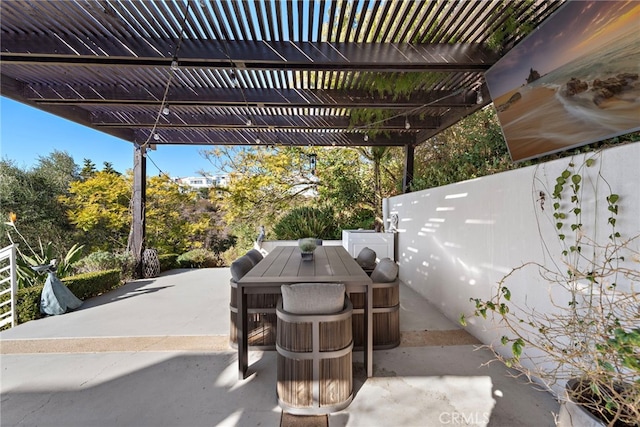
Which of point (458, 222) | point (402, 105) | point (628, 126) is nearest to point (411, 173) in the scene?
point (402, 105)

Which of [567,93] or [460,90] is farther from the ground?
[460,90]

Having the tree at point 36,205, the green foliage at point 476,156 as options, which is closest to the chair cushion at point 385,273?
the green foliage at point 476,156

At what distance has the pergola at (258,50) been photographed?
2.38 metres

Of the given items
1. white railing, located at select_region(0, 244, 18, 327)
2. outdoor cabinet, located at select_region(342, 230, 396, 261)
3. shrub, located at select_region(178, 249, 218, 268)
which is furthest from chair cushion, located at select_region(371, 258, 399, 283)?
shrub, located at select_region(178, 249, 218, 268)

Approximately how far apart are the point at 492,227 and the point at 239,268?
264cm

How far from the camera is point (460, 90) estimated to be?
3783 mm

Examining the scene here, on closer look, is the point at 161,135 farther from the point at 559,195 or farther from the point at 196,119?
→ the point at 559,195

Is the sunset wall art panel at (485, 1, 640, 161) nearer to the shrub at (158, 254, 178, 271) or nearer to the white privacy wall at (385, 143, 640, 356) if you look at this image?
the white privacy wall at (385, 143, 640, 356)

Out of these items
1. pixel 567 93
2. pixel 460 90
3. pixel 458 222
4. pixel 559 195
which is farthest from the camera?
pixel 460 90

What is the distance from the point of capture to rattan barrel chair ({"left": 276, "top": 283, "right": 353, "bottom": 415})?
6.15 ft

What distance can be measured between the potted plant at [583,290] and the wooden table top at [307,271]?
3.22 feet

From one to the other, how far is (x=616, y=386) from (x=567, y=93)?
6.65ft

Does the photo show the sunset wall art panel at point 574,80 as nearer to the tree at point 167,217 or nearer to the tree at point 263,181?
the tree at point 263,181

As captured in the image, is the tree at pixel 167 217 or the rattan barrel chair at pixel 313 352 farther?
the tree at pixel 167 217
